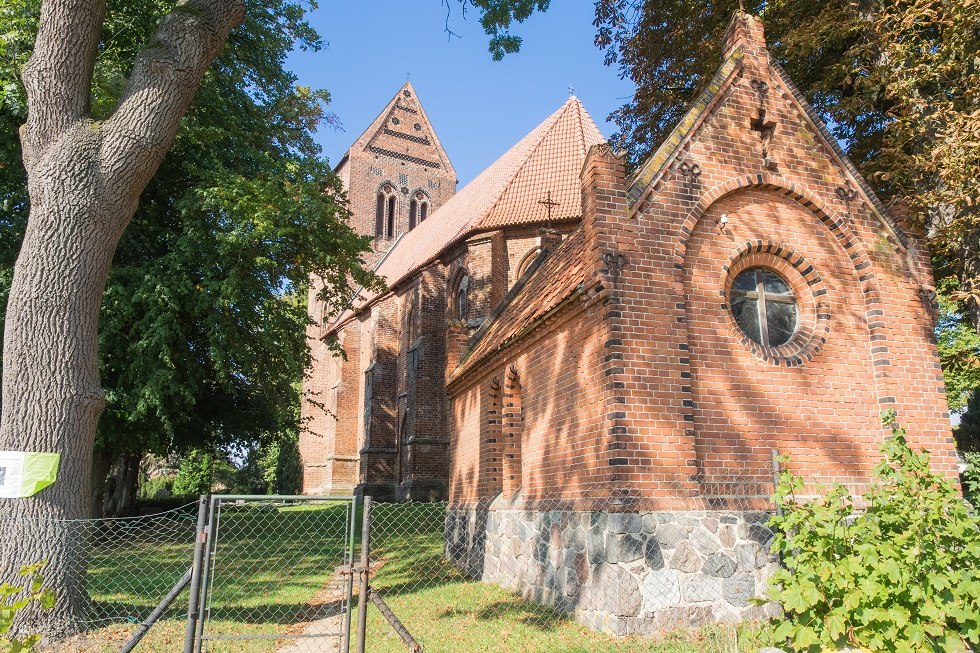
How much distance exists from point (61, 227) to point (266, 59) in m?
10.6

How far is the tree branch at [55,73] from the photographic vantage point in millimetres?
7438

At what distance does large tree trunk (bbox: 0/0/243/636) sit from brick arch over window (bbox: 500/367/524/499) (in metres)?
5.22

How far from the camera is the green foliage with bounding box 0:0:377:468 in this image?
12.7 m

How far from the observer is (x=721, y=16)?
1308 centimetres

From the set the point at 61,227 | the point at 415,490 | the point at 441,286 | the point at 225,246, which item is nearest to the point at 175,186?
the point at 225,246

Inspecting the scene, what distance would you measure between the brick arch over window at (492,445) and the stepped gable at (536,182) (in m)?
8.16

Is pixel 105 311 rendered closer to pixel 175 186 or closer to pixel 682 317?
pixel 175 186

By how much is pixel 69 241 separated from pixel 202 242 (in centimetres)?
625

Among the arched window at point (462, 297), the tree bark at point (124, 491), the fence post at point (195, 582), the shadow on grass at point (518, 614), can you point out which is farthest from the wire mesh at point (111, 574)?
the arched window at point (462, 297)

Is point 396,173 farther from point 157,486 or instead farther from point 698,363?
point 698,363

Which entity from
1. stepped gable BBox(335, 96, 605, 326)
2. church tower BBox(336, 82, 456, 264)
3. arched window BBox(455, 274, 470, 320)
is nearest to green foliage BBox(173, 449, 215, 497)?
church tower BBox(336, 82, 456, 264)

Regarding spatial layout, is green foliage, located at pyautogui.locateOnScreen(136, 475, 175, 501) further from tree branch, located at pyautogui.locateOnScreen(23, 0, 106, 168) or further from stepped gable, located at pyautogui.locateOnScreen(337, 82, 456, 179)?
tree branch, located at pyautogui.locateOnScreen(23, 0, 106, 168)

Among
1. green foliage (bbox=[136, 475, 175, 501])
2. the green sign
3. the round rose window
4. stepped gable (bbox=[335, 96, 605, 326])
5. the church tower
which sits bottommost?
green foliage (bbox=[136, 475, 175, 501])

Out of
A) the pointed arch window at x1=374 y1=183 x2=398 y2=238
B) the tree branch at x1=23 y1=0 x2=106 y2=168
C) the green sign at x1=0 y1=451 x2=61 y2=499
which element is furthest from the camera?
the pointed arch window at x1=374 y1=183 x2=398 y2=238
